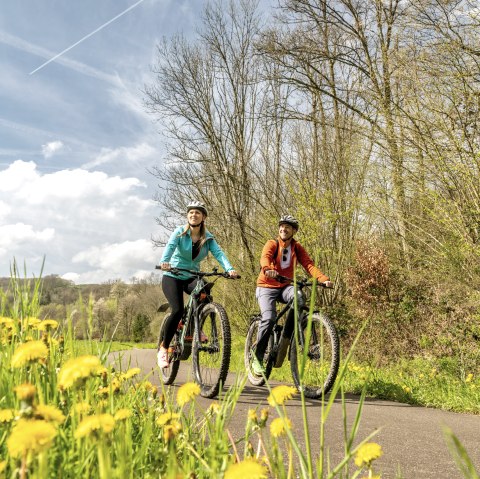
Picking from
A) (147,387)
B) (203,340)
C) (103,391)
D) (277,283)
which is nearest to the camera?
(103,391)

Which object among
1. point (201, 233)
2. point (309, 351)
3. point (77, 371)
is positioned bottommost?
point (309, 351)

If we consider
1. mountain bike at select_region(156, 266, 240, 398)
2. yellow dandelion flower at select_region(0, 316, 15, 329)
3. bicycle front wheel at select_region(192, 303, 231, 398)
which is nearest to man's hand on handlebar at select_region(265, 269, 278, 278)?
mountain bike at select_region(156, 266, 240, 398)

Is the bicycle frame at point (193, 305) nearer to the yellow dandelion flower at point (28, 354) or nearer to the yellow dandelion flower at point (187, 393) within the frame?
the yellow dandelion flower at point (187, 393)

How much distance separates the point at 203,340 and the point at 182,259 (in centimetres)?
113

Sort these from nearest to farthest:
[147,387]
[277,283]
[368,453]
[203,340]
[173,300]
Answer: [368,453]
[147,387]
[203,340]
[173,300]
[277,283]

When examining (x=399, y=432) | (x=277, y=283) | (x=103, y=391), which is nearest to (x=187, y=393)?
(x=103, y=391)

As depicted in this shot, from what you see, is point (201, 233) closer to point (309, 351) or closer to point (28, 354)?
point (309, 351)

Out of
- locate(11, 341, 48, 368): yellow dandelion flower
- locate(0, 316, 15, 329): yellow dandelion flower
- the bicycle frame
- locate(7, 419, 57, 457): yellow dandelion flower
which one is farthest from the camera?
the bicycle frame

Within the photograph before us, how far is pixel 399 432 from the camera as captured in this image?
3836 mm

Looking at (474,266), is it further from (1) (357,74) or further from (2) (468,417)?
(1) (357,74)

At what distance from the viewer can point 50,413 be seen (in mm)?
1039

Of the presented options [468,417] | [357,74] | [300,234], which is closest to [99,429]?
[468,417]

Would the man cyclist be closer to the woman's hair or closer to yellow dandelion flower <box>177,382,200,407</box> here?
the woman's hair

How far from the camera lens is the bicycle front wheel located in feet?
18.4
